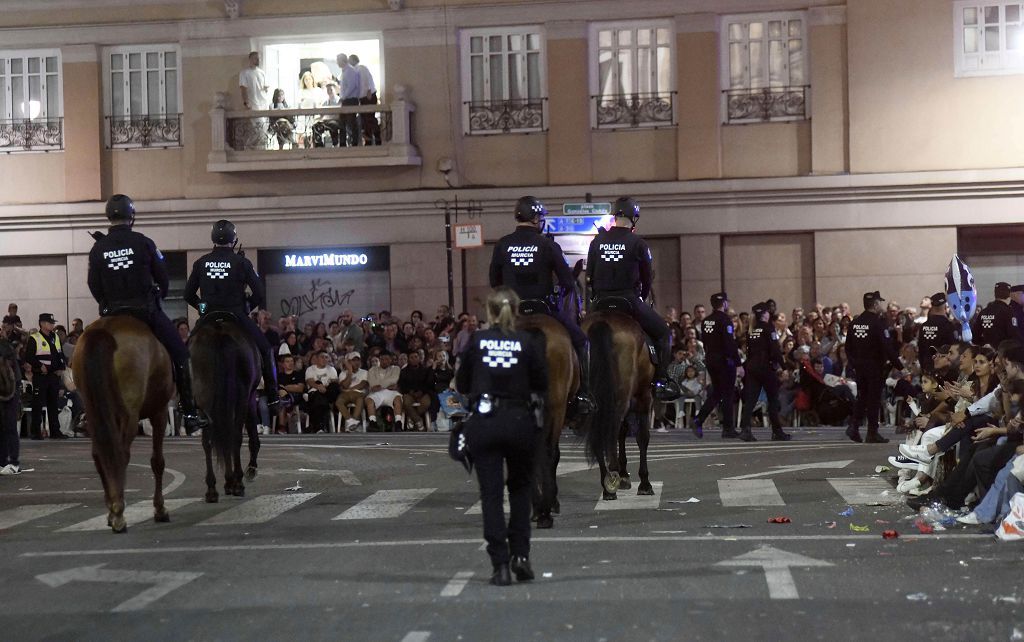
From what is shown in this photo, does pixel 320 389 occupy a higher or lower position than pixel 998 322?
lower

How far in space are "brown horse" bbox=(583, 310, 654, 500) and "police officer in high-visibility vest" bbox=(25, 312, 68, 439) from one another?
14.0 meters

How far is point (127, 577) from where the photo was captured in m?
10.2

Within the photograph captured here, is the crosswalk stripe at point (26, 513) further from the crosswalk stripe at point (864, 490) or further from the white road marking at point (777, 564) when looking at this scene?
the crosswalk stripe at point (864, 490)

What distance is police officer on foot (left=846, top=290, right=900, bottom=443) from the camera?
69.8 feet

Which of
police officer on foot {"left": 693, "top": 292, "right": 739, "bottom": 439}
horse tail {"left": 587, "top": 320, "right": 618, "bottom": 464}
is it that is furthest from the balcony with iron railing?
horse tail {"left": 587, "top": 320, "right": 618, "bottom": 464}

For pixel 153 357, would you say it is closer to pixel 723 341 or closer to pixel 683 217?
pixel 723 341

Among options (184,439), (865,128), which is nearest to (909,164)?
(865,128)

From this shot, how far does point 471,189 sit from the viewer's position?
3222 cm

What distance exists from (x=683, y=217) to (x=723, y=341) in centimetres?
955

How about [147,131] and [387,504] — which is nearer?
[387,504]

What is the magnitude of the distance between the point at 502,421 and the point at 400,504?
5056 millimetres

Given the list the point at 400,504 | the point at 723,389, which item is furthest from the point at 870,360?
the point at 400,504

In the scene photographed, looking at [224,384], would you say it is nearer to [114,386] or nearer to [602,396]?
[114,386]

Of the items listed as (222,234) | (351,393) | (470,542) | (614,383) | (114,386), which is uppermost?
(222,234)
